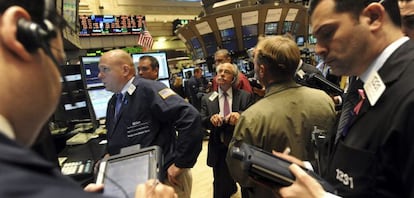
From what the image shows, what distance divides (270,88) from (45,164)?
66.7 inches

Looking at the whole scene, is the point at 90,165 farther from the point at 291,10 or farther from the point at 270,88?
the point at 291,10

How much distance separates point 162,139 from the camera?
96.7 inches

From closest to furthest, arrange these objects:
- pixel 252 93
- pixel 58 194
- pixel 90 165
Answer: pixel 58 194 → pixel 90 165 → pixel 252 93

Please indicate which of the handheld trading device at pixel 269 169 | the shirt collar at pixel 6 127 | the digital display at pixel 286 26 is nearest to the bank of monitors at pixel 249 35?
the digital display at pixel 286 26

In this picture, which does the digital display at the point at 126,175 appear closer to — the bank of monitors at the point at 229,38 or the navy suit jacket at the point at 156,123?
the navy suit jacket at the point at 156,123

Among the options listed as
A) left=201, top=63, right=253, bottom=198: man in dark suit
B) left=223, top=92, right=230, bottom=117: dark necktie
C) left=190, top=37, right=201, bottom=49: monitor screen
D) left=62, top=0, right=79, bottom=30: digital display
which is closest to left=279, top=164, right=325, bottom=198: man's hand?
left=201, top=63, right=253, bottom=198: man in dark suit

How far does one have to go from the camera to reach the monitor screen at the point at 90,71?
11.9 ft

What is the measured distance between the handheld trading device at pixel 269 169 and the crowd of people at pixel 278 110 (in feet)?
0.10

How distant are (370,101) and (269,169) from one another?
0.41 metres

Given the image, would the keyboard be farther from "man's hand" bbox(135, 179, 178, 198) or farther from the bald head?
"man's hand" bbox(135, 179, 178, 198)

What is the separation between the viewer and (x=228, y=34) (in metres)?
8.06

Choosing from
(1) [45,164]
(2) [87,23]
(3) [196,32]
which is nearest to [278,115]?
(1) [45,164]

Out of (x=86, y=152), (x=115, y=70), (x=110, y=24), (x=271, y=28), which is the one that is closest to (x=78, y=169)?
(x=86, y=152)

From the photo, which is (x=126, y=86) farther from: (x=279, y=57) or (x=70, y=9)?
(x=70, y=9)
